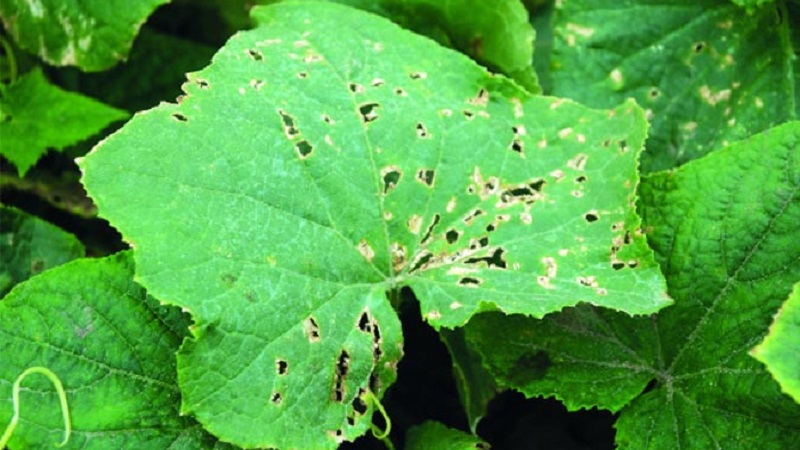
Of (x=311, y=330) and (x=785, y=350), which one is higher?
(x=785, y=350)

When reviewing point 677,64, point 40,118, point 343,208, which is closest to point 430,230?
point 343,208

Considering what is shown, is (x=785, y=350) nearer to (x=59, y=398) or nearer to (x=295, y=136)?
(x=295, y=136)

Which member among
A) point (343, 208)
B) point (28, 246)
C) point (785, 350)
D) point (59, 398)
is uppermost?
point (785, 350)

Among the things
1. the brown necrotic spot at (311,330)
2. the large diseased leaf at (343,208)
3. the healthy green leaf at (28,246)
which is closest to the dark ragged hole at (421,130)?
the large diseased leaf at (343,208)

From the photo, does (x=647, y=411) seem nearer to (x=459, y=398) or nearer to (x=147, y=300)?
(x=459, y=398)

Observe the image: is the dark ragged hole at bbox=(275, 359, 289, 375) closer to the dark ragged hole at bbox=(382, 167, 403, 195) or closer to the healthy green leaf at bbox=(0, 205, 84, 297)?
the dark ragged hole at bbox=(382, 167, 403, 195)

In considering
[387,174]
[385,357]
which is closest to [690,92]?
[387,174]

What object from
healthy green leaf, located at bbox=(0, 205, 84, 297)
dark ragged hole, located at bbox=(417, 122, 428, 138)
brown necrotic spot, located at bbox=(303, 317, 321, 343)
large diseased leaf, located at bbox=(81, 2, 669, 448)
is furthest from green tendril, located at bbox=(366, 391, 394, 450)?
healthy green leaf, located at bbox=(0, 205, 84, 297)
